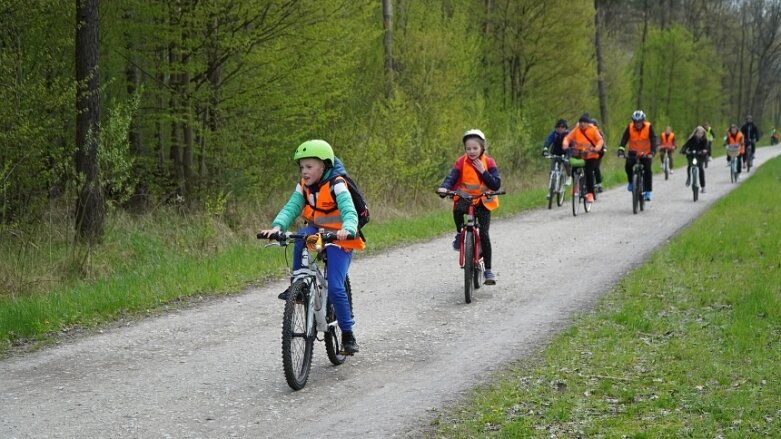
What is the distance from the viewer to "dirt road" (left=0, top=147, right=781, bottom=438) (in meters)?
5.91

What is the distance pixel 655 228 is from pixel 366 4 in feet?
23.2

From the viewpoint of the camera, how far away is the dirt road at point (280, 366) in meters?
5.91

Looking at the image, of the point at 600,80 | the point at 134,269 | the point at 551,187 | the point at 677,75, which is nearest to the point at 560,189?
the point at 551,187

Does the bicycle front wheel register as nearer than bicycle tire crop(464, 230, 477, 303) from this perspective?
No

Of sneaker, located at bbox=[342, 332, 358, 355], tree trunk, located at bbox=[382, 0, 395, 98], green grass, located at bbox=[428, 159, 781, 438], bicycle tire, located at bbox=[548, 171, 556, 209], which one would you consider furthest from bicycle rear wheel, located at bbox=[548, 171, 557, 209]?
sneaker, located at bbox=[342, 332, 358, 355]

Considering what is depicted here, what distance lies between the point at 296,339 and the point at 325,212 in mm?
1084

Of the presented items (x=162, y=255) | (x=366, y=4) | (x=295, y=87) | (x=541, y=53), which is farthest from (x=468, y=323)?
(x=541, y=53)

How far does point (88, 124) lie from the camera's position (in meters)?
12.9

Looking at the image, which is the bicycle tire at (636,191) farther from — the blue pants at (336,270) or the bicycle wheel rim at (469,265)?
the blue pants at (336,270)

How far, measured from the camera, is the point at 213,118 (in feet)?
54.4

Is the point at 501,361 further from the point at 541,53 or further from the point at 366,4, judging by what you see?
the point at 541,53

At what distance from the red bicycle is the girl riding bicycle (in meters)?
3.01

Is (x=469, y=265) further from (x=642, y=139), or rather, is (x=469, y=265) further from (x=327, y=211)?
(x=642, y=139)

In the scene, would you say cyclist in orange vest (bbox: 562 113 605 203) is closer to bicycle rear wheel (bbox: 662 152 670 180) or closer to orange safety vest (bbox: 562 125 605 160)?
orange safety vest (bbox: 562 125 605 160)
